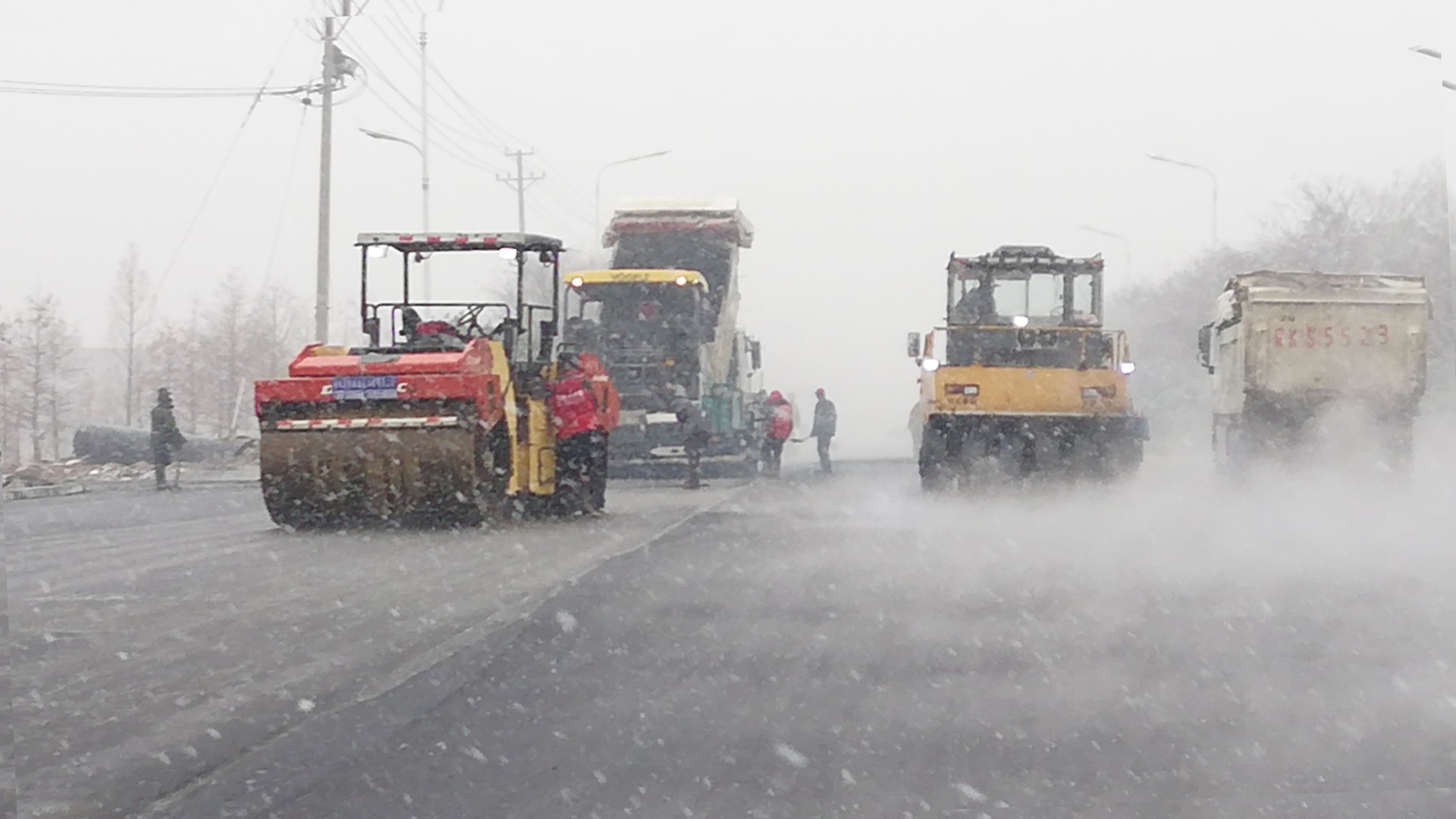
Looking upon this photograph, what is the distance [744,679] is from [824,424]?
23.9m

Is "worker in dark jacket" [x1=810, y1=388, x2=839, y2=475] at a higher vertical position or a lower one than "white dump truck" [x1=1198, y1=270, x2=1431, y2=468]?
lower

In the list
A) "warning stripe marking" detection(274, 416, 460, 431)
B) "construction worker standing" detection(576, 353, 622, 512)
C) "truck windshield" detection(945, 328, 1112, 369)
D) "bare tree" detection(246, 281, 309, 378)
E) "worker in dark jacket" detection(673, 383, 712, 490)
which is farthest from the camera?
"bare tree" detection(246, 281, 309, 378)

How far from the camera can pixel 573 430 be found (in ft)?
54.0

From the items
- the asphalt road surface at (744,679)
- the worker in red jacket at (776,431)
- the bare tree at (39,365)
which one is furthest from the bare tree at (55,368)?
the asphalt road surface at (744,679)

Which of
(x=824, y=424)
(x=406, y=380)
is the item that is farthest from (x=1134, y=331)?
(x=406, y=380)

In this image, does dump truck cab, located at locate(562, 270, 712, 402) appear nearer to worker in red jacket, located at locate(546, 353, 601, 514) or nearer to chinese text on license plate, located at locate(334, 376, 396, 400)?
worker in red jacket, located at locate(546, 353, 601, 514)

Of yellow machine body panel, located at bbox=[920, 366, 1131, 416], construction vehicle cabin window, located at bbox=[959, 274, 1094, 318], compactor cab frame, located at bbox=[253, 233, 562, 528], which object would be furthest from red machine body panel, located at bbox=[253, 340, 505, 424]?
construction vehicle cabin window, located at bbox=[959, 274, 1094, 318]

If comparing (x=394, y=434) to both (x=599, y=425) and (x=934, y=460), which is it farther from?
(x=934, y=460)

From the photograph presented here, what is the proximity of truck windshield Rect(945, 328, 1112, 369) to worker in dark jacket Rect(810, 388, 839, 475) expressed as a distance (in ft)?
29.5

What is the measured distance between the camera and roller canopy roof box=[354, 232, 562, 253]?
52.5ft

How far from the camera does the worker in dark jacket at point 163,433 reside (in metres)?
25.9

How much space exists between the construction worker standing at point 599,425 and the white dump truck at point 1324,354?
26.5 ft

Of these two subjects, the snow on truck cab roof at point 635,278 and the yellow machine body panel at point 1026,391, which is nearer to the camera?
the yellow machine body panel at point 1026,391

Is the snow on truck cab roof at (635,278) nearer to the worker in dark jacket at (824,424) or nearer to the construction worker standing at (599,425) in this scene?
the worker in dark jacket at (824,424)
